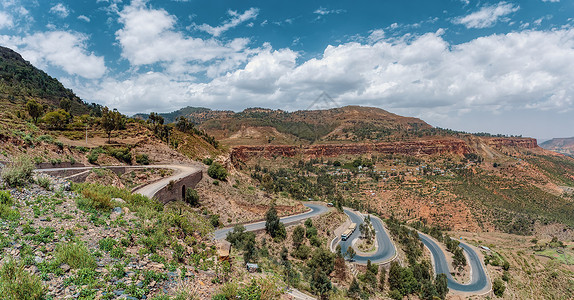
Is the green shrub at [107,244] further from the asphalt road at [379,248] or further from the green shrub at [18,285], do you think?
the asphalt road at [379,248]

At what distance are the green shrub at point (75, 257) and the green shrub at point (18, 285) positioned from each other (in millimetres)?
1166

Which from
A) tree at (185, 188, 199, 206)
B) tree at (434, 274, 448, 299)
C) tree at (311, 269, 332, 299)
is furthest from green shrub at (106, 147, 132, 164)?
tree at (434, 274, 448, 299)

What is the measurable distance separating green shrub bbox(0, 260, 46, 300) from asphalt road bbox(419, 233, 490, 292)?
132ft

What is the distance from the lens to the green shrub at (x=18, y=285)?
485 centimetres

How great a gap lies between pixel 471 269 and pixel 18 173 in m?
50.0

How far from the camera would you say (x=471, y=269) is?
37906 mm

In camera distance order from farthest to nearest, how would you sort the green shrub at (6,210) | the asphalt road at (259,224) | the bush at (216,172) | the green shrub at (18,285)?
the bush at (216,172) → the asphalt road at (259,224) → the green shrub at (6,210) → the green shrub at (18,285)

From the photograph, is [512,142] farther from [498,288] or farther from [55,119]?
[55,119]

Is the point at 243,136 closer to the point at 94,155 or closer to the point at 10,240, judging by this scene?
the point at 94,155

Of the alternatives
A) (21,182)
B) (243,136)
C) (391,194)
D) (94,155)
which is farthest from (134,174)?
(243,136)

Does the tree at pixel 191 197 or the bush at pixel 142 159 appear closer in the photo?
the tree at pixel 191 197

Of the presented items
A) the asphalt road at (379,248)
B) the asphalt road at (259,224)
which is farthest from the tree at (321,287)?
the asphalt road at (379,248)

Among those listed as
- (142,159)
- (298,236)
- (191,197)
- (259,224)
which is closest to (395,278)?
(298,236)

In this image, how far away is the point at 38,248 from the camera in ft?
23.1
